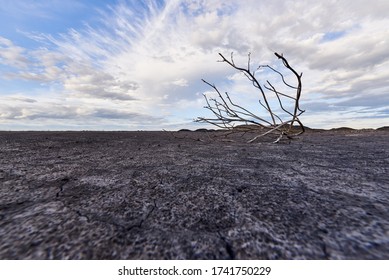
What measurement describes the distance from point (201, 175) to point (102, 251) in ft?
2.86

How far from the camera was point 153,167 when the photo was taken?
1.70 m

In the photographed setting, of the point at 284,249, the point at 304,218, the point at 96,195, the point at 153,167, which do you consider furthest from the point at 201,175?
the point at 284,249

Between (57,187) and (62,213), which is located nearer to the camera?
(62,213)

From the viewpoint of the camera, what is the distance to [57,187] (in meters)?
1.19
